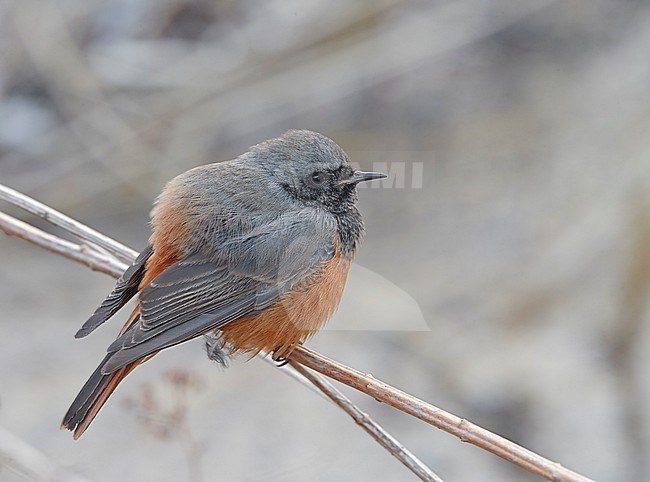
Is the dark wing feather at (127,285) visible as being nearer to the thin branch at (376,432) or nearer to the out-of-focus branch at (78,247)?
the out-of-focus branch at (78,247)

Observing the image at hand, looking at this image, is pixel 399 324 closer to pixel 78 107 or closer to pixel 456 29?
pixel 456 29

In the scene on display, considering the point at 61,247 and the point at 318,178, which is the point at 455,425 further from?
the point at 61,247

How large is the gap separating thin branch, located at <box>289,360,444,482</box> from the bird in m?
0.15

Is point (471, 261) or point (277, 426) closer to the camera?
point (277, 426)

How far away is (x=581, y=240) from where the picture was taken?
4.67 metres

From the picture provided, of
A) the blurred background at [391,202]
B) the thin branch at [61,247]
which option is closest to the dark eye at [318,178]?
the thin branch at [61,247]

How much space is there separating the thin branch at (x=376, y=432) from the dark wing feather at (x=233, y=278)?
0.25 metres

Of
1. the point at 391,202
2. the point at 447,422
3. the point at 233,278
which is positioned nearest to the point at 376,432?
the point at 447,422

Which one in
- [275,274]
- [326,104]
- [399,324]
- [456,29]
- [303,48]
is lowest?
[275,274]

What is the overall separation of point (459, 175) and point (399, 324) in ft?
3.22

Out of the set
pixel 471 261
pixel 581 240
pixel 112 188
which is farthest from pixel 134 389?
pixel 581 240

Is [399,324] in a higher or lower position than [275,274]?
higher

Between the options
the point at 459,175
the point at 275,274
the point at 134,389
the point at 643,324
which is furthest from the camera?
the point at 459,175

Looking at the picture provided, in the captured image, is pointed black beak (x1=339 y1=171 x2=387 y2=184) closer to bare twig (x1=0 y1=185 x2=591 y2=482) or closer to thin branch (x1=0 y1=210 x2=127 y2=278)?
bare twig (x1=0 y1=185 x2=591 y2=482)
